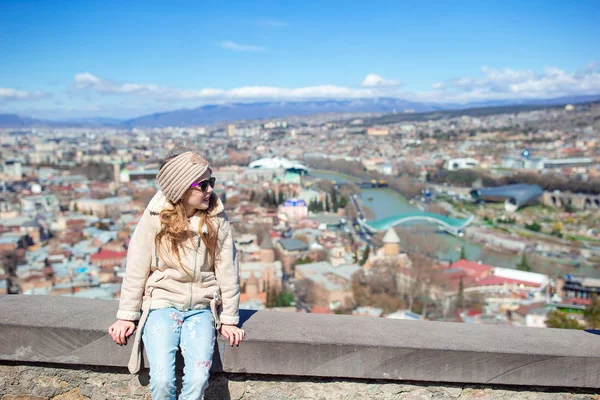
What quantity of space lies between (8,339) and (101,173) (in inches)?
1727

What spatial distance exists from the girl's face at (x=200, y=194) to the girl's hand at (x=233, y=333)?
0.24 meters

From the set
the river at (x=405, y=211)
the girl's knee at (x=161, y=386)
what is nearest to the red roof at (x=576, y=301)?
the river at (x=405, y=211)

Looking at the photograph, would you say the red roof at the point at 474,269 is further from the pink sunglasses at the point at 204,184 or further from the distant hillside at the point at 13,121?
the distant hillside at the point at 13,121

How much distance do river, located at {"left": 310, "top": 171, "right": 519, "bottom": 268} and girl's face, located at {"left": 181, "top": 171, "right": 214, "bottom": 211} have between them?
1706 cm

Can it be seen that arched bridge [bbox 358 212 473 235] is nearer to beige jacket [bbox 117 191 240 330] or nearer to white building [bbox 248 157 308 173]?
white building [bbox 248 157 308 173]

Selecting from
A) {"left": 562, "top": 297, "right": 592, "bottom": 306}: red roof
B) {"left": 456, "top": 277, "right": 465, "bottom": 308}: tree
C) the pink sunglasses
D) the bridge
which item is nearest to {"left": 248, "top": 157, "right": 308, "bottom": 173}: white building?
the bridge

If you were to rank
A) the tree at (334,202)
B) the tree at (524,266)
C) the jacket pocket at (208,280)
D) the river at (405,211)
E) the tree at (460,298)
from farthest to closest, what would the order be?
1. the tree at (334,202)
2. the river at (405,211)
3. the tree at (524,266)
4. the tree at (460,298)
5. the jacket pocket at (208,280)

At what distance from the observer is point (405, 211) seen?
29.3 meters

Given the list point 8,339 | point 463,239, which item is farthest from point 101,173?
point 8,339

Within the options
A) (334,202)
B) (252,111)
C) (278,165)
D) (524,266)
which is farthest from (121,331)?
(252,111)

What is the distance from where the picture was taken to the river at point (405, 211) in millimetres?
18145

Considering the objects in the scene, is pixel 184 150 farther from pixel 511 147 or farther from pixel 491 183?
pixel 511 147

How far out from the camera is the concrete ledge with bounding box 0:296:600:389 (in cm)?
102

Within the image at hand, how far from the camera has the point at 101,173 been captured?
1665 inches
